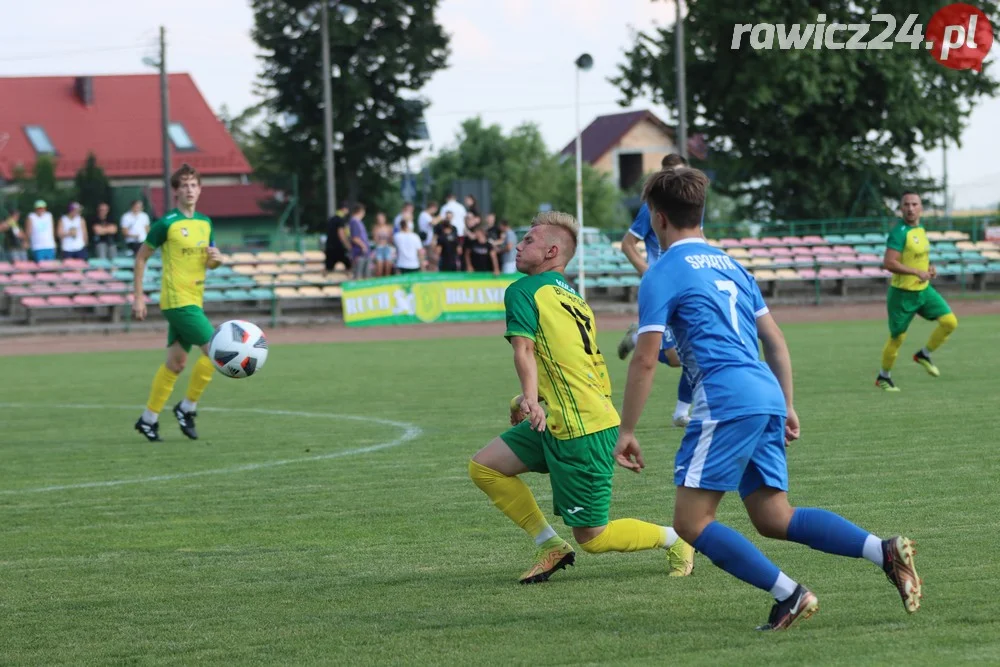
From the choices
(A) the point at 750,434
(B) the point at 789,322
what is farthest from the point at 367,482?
(B) the point at 789,322

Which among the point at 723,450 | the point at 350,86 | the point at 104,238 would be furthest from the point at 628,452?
the point at 350,86

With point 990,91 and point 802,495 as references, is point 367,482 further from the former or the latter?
point 990,91

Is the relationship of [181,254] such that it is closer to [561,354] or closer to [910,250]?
[561,354]

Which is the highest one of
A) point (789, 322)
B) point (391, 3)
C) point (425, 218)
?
point (391, 3)

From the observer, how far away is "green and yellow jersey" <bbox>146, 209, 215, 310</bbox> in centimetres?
1189

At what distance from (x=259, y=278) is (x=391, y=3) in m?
21.5

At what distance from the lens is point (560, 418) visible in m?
5.94

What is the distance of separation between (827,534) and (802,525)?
9 centimetres

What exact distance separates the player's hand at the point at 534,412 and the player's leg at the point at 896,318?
9.18m

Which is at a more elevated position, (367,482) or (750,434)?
(750,434)

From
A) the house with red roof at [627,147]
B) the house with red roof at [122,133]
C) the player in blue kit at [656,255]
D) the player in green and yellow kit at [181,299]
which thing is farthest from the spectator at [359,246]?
the house with red roof at [627,147]

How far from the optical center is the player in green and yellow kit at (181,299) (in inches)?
465

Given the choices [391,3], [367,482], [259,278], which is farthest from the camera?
[391,3]

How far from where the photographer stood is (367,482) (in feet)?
30.2
